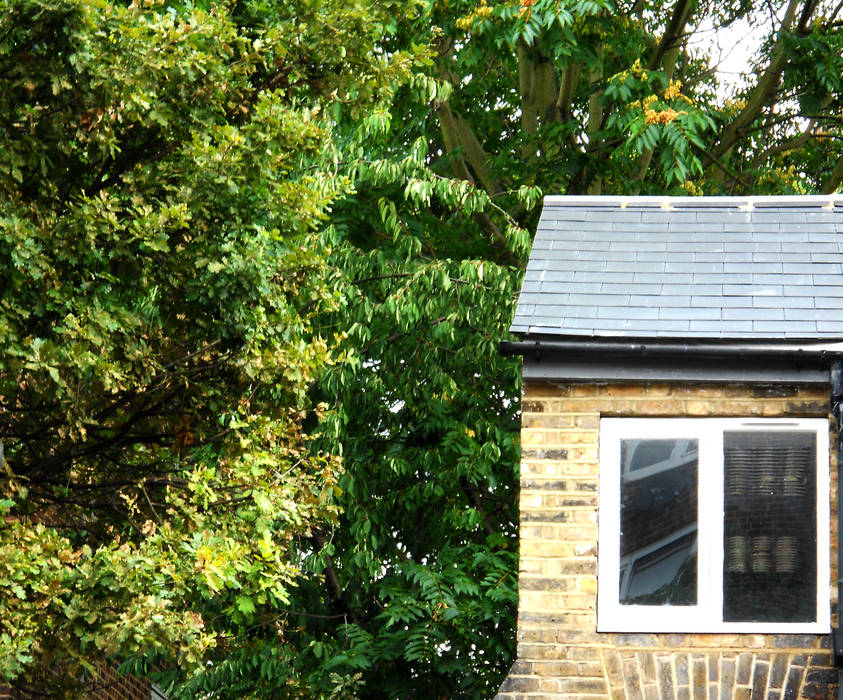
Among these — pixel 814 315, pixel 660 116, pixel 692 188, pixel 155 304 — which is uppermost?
pixel 660 116

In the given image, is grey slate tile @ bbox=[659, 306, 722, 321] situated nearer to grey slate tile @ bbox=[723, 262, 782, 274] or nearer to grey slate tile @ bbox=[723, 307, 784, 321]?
grey slate tile @ bbox=[723, 307, 784, 321]

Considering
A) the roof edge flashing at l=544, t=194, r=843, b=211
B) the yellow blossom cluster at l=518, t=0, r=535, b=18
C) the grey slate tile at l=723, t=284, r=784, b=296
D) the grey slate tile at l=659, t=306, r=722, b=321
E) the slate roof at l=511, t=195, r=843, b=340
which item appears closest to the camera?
the slate roof at l=511, t=195, r=843, b=340

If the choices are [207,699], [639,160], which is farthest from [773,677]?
[639,160]

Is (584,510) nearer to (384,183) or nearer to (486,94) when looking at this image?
(384,183)

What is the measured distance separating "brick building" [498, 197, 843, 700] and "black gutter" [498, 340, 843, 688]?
0.01 meters

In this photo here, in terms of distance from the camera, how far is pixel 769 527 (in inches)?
369

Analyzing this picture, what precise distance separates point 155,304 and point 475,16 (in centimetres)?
707

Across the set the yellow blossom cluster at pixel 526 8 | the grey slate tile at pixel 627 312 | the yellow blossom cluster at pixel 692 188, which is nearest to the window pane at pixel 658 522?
the grey slate tile at pixel 627 312

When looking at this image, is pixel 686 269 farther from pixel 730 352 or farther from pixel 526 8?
pixel 526 8

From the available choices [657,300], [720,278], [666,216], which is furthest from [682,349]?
[666,216]

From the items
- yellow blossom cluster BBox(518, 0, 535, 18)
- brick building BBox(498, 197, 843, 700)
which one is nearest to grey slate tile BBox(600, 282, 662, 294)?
brick building BBox(498, 197, 843, 700)

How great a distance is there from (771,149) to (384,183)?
699cm

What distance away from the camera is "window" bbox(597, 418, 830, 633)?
9203 mm

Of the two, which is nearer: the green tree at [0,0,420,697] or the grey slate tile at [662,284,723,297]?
the green tree at [0,0,420,697]
